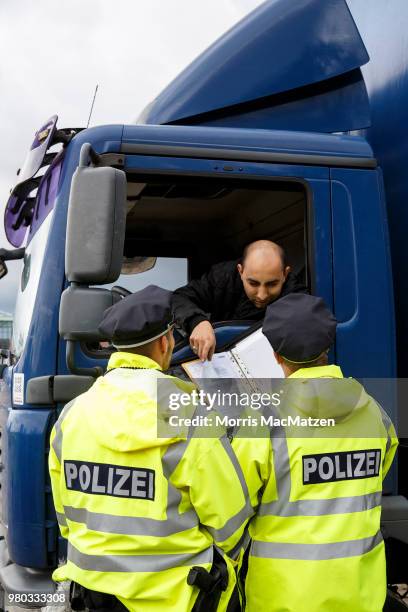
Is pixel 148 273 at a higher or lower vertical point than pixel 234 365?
higher

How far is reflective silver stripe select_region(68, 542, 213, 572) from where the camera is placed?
5.89 ft

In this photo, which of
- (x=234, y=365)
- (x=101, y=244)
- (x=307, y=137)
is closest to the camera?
(x=101, y=244)

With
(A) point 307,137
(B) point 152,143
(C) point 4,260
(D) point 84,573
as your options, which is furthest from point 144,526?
(C) point 4,260

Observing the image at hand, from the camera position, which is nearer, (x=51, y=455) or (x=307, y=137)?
(x=51, y=455)

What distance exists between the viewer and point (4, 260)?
3.48m

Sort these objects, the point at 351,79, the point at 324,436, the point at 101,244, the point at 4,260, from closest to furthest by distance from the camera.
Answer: the point at 324,436, the point at 101,244, the point at 351,79, the point at 4,260

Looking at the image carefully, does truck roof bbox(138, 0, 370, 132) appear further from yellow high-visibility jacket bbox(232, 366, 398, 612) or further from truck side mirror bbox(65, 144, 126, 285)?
yellow high-visibility jacket bbox(232, 366, 398, 612)

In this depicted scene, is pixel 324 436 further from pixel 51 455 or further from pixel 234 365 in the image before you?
pixel 51 455

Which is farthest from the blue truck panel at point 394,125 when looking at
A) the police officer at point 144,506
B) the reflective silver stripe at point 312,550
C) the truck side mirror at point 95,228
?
the police officer at point 144,506

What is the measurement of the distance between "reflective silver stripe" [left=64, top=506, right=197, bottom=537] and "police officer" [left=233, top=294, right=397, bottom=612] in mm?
225

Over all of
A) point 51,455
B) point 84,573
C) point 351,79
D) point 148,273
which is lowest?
point 84,573

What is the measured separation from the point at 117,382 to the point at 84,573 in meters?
0.54

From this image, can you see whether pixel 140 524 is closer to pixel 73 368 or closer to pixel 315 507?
pixel 315 507

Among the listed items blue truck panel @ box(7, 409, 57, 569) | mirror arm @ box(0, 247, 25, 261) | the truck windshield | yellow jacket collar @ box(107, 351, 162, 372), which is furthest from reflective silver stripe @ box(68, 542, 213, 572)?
mirror arm @ box(0, 247, 25, 261)
